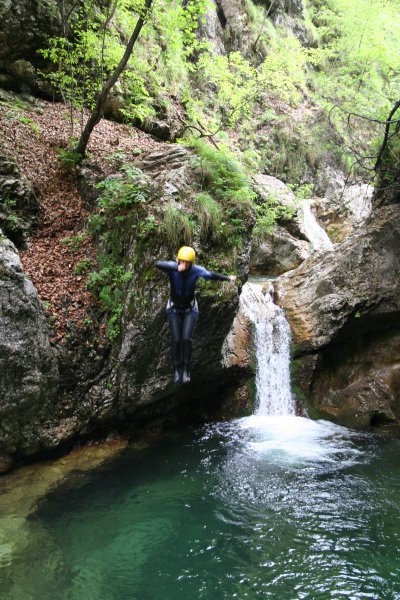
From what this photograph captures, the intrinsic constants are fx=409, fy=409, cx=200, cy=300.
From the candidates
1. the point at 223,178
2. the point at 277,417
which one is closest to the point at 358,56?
the point at 223,178

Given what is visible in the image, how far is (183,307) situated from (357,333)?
19.8ft

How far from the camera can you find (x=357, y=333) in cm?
1056

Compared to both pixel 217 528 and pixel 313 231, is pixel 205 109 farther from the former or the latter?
pixel 217 528

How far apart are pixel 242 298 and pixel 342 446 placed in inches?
180

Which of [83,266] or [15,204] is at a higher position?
[15,204]

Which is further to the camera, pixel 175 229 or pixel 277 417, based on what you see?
pixel 277 417

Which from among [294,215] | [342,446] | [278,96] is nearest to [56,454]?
[342,446]

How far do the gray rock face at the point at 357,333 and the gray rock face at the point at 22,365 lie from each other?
20.5 feet

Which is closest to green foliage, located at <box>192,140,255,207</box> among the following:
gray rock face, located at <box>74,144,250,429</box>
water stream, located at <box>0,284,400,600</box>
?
gray rock face, located at <box>74,144,250,429</box>

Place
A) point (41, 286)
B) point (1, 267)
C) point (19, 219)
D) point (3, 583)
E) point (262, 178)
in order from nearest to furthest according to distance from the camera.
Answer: point (3, 583) < point (1, 267) < point (41, 286) < point (19, 219) < point (262, 178)

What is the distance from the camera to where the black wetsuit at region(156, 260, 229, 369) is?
6230 mm

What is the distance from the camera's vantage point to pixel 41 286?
7590 millimetres

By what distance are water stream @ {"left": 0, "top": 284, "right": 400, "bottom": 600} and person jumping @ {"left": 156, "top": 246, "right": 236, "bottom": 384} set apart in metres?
1.98

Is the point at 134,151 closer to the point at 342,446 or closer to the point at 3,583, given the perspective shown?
the point at 342,446
